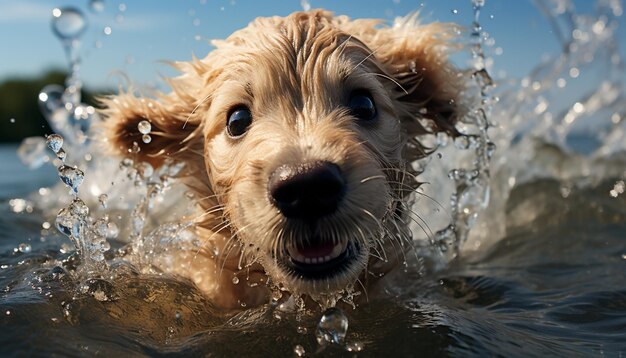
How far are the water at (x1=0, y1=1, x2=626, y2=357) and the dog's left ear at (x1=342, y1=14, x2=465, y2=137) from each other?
31cm

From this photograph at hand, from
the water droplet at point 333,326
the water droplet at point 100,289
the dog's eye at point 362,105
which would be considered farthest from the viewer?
the dog's eye at point 362,105

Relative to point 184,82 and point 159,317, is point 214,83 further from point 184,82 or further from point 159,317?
point 159,317

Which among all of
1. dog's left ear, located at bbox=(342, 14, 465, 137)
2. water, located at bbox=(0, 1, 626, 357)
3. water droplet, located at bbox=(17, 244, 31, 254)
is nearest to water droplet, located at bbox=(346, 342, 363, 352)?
water, located at bbox=(0, 1, 626, 357)

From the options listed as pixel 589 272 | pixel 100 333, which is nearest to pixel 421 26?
pixel 589 272

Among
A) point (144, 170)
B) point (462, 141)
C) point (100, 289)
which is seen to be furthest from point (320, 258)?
point (462, 141)

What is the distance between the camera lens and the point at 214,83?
4.54 metres

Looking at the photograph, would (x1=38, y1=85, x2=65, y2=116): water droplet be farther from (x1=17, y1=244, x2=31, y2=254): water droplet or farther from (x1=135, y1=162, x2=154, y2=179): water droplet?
(x1=135, y1=162, x2=154, y2=179): water droplet

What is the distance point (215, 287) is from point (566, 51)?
8.29 metres

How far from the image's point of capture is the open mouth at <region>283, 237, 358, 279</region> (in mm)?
Answer: 3676

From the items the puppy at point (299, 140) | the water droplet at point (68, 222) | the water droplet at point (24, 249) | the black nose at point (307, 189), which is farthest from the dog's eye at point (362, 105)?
the water droplet at point (24, 249)

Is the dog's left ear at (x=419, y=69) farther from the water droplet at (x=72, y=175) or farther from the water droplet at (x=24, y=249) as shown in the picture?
the water droplet at (x=24, y=249)

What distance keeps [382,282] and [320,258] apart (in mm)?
1016

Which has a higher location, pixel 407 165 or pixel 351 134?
pixel 407 165

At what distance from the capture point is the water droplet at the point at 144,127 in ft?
16.3
